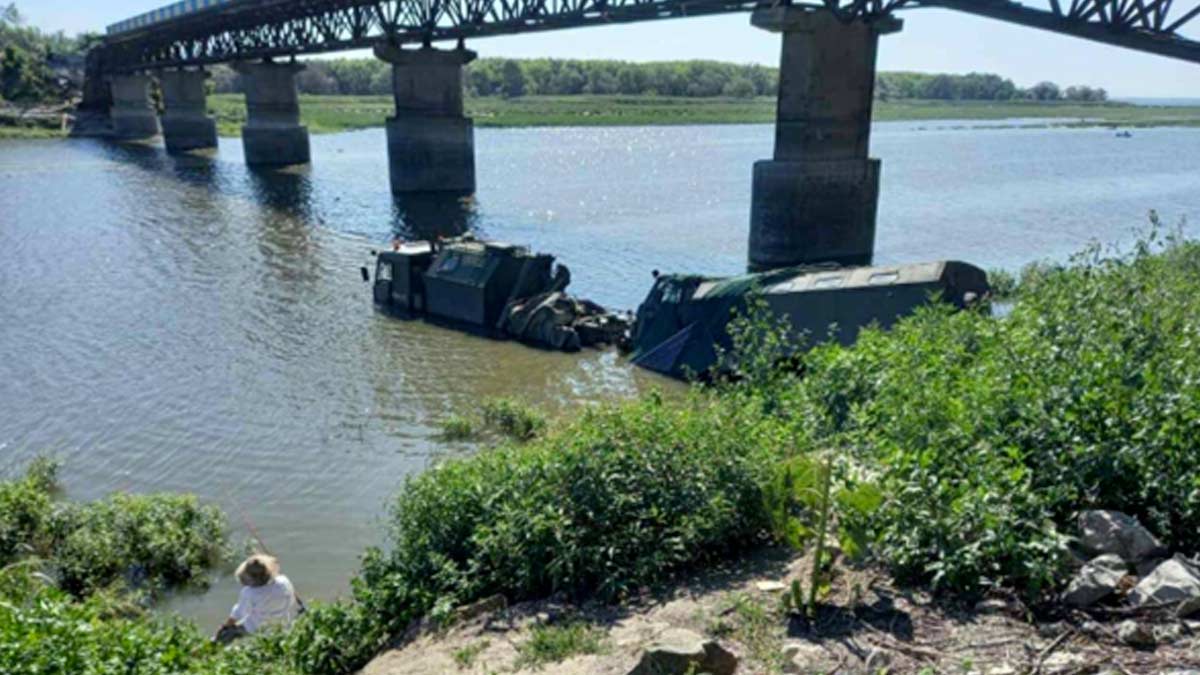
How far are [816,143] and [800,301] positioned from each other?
55.9 feet

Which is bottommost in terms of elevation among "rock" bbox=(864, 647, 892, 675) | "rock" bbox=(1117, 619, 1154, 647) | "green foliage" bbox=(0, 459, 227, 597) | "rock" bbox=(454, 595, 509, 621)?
"green foliage" bbox=(0, 459, 227, 597)

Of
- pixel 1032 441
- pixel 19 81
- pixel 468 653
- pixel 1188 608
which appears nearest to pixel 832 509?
pixel 1032 441

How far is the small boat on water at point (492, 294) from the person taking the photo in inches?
973

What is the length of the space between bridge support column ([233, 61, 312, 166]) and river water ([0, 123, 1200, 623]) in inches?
95.7

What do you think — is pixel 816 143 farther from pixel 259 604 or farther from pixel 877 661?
pixel 877 661

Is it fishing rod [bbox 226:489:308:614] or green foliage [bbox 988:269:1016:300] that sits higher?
green foliage [bbox 988:269:1016:300]

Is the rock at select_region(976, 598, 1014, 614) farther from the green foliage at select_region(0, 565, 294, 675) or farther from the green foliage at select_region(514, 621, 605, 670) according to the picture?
the green foliage at select_region(0, 565, 294, 675)

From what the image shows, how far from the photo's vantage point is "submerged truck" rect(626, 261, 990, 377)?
1948cm

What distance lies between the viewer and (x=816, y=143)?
35.3 m

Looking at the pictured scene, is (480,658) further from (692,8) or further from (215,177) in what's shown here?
(215,177)

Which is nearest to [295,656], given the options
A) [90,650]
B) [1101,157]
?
[90,650]

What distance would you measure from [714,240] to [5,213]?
122 feet

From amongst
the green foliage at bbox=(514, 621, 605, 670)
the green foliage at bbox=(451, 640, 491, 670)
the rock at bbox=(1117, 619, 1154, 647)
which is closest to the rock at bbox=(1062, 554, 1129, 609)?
the rock at bbox=(1117, 619, 1154, 647)

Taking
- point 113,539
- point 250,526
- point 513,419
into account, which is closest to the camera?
point 113,539
